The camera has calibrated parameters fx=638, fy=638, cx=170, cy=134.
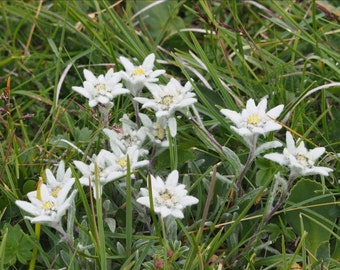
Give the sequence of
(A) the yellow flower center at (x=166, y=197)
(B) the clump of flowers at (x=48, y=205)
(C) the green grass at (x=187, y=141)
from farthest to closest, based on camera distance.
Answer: (C) the green grass at (x=187, y=141) < (A) the yellow flower center at (x=166, y=197) < (B) the clump of flowers at (x=48, y=205)

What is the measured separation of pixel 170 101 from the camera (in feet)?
7.46

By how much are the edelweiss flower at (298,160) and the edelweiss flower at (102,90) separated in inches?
23.5

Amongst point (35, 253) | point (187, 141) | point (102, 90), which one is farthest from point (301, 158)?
→ point (35, 253)

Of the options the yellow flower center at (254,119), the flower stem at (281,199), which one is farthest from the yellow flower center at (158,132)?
the flower stem at (281,199)

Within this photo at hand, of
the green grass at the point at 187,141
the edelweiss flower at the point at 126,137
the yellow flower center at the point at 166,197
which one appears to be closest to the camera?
the yellow flower center at the point at 166,197

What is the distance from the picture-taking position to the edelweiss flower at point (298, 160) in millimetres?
2109

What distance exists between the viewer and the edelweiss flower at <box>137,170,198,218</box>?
203 centimetres

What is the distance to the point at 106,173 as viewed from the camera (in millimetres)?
2188

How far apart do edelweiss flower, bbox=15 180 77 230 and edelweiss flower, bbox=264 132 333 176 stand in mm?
677

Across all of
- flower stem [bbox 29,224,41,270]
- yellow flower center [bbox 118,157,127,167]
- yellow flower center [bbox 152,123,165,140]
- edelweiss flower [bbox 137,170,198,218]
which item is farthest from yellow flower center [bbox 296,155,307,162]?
flower stem [bbox 29,224,41,270]

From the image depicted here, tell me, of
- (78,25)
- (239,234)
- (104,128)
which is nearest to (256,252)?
(239,234)

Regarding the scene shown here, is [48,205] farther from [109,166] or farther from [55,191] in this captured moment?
[109,166]

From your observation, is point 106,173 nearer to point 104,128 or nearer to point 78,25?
point 104,128

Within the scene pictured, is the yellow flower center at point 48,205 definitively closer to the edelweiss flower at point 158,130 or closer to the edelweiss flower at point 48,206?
the edelweiss flower at point 48,206
